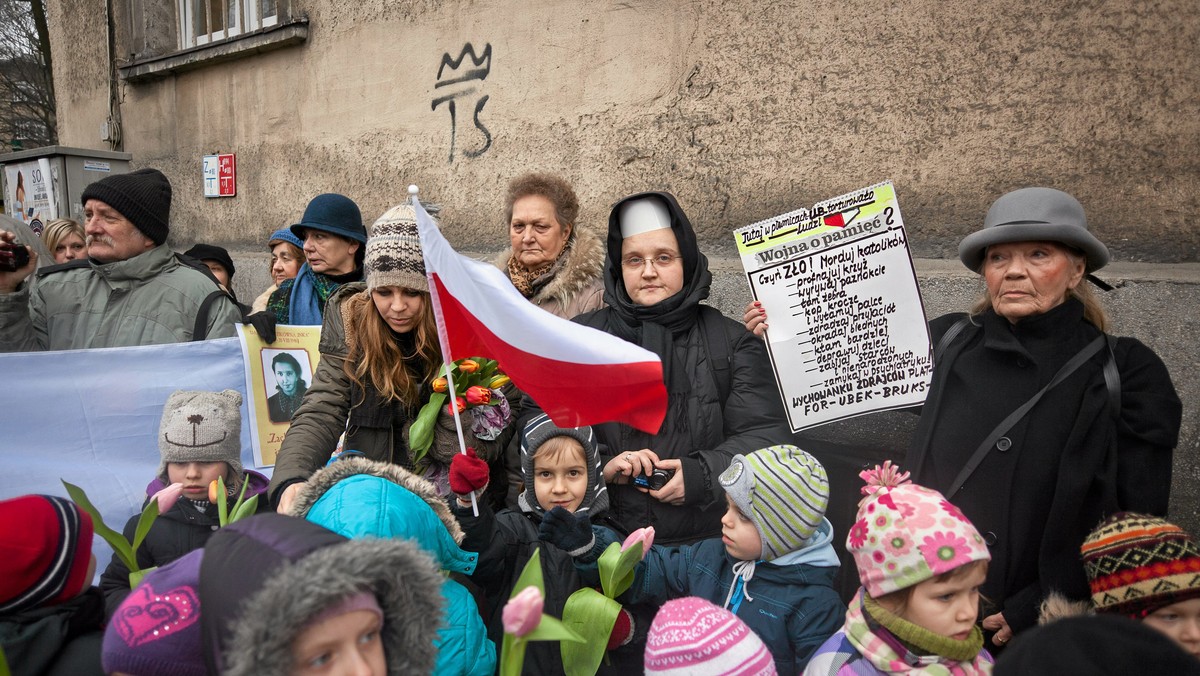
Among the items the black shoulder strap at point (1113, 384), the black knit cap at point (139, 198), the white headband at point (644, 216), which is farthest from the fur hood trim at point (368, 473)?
the black knit cap at point (139, 198)

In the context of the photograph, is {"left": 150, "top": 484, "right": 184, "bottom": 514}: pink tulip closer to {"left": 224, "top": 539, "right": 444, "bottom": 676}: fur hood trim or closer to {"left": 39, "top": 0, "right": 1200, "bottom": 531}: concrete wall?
{"left": 224, "top": 539, "right": 444, "bottom": 676}: fur hood trim

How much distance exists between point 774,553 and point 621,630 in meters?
0.51

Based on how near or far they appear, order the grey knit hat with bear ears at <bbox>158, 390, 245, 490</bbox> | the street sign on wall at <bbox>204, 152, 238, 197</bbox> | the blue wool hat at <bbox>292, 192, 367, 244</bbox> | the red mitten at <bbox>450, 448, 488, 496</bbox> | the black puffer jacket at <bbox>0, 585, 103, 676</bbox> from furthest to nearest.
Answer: the street sign on wall at <bbox>204, 152, 238, 197</bbox>
the blue wool hat at <bbox>292, 192, 367, 244</bbox>
the grey knit hat with bear ears at <bbox>158, 390, 245, 490</bbox>
the red mitten at <bbox>450, 448, 488, 496</bbox>
the black puffer jacket at <bbox>0, 585, 103, 676</bbox>

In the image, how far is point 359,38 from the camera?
648 cm

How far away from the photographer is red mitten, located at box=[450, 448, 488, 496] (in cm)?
196

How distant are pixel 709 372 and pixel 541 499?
0.72 m

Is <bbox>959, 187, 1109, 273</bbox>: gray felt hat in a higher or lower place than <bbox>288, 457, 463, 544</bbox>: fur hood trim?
higher

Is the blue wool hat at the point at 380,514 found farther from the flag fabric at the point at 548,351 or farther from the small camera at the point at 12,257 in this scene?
the small camera at the point at 12,257

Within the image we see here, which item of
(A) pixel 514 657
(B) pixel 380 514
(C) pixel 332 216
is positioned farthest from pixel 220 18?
(A) pixel 514 657

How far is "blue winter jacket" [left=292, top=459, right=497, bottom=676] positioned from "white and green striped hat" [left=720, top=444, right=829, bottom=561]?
0.78 m

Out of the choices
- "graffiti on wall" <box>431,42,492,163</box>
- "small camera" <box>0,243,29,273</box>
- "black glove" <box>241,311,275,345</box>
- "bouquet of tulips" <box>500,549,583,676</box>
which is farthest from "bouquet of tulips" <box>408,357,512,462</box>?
"graffiti on wall" <box>431,42,492,163</box>

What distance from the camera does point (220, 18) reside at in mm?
8148

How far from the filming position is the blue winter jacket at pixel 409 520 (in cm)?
179

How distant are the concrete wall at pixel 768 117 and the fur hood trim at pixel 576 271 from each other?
3.77 feet
